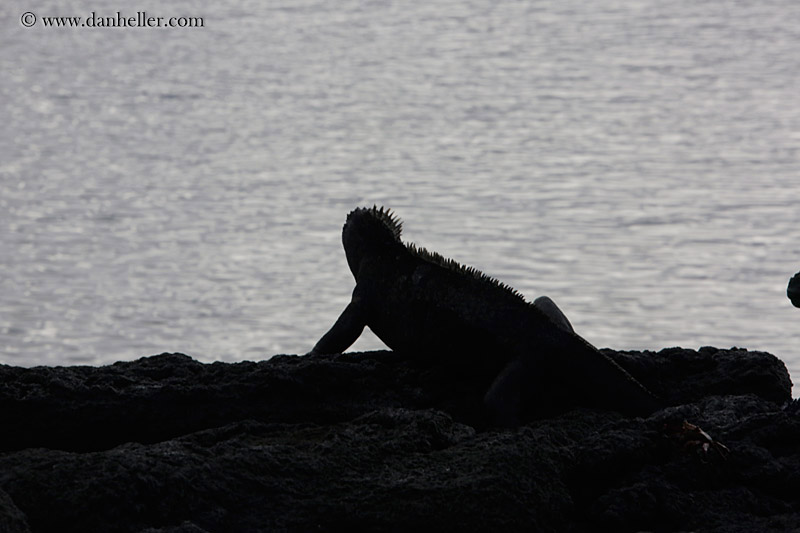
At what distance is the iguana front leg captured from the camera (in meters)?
5.94

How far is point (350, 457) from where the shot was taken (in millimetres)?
4375

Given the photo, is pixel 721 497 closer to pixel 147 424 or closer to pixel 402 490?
pixel 402 490

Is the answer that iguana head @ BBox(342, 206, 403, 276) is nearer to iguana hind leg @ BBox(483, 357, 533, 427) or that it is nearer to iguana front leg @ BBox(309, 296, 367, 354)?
iguana front leg @ BBox(309, 296, 367, 354)

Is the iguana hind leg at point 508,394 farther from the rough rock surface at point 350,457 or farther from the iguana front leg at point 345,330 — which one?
the iguana front leg at point 345,330

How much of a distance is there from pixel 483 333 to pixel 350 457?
113cm

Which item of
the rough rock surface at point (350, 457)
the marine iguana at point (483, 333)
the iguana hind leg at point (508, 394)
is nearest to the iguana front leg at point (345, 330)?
the marine iguana at point (483, 333)

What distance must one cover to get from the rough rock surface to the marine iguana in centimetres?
14

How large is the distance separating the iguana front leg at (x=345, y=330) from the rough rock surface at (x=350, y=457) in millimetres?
557

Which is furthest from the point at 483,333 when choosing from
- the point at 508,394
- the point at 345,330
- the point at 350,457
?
the point at 350,457

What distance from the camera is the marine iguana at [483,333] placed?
5152 mm

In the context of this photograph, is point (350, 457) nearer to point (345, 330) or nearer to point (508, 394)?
point (508, 394)

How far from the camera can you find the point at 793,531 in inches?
162

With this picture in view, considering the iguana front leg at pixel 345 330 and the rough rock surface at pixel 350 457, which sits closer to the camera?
the rough rock surface at pixel 350 457

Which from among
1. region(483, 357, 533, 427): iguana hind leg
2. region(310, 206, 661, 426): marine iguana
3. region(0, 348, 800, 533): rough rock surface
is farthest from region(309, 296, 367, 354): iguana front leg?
region(483, 357, 533, 427): iguana hind leg
